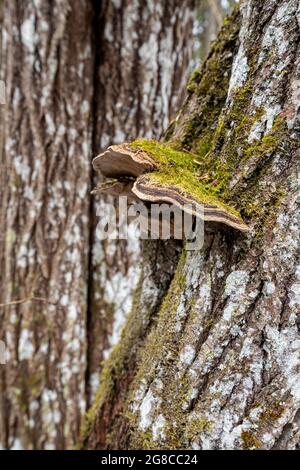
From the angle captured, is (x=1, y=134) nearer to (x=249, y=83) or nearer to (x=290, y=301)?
(x=249, y=83)

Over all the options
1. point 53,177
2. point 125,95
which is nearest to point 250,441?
point 53,177

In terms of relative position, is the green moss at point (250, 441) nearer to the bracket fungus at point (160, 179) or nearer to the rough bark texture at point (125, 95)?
the bracket fungus at point (160, 179)

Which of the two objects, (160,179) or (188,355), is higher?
(160,179)

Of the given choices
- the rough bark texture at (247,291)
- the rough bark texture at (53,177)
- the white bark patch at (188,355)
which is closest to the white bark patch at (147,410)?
the rough bark texture at (247,291)

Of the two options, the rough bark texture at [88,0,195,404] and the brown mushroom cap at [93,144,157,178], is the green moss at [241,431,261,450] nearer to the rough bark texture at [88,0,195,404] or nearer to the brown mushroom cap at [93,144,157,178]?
the brown mushroom cap at [93,144,157,178]

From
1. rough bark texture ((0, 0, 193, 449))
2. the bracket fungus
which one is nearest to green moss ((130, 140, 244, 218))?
the bracket fungus

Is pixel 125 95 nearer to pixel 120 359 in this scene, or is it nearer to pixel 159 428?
pixel 120 359
